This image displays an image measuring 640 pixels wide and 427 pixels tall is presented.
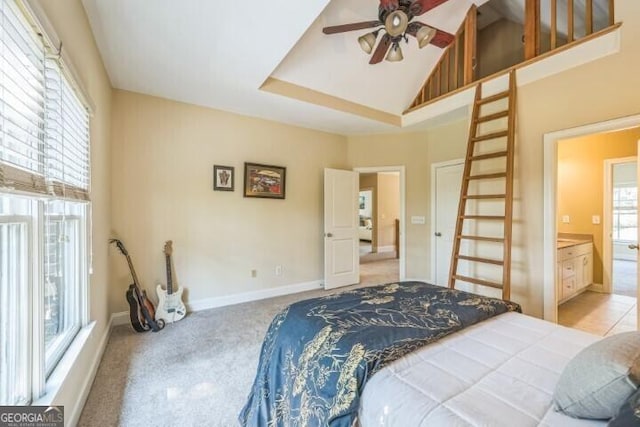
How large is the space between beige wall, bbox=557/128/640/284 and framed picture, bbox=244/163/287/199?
404cm

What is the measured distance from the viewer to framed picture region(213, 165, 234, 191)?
3562 millimetres

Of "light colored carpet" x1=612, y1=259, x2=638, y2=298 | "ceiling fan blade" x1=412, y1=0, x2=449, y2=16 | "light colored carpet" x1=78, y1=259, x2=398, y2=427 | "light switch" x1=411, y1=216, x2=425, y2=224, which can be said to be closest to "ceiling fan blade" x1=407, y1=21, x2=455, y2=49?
"ceiling fan blade" x1=412, y1=0, x2=449, y2=16

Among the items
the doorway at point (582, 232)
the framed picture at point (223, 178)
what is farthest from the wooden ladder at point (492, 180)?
the framed picture at point (223, 178)

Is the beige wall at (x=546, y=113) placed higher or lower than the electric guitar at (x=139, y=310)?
higher

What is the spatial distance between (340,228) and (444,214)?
1.61 meters

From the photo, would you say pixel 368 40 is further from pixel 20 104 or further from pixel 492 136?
pixel 20 104

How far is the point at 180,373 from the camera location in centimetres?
212

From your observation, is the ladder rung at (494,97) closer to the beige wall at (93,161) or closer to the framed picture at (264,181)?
the framed picture at (264,181)

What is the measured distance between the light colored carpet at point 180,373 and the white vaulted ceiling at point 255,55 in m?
2.56

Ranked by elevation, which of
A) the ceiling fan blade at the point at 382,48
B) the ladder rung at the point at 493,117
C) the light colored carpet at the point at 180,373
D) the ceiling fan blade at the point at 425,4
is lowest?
the light colored carpet at the point at 180,373

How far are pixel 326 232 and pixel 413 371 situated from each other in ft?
10.9

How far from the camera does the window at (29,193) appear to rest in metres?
1.05

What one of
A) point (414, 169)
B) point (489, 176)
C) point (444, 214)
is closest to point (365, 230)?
point (414, 169)

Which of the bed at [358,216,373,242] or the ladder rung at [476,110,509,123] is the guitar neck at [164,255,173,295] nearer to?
the ladder rung at [476,110,509,123]
